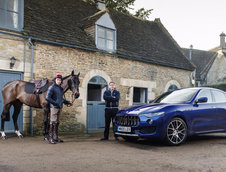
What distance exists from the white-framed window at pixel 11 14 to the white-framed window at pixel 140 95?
293 inches

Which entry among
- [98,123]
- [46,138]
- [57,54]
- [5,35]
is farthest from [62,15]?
[46,138]

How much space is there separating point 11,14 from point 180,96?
7094 mm

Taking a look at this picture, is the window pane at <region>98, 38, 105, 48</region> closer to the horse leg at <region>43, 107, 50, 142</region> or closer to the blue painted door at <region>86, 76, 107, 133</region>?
the blue painted door at <region>86, 76, 107, 133</region>

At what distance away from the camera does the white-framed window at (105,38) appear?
44.4 ft

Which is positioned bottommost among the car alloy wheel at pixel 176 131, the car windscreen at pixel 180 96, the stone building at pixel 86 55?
the car alloy wheel at pixel 176 131

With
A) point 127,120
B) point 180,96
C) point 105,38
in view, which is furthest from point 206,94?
point 105,38

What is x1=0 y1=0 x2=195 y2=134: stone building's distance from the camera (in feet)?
34.4

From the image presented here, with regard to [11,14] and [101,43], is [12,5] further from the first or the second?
[101,43]

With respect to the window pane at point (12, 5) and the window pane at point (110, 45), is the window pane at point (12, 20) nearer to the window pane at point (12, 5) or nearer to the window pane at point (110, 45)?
the window pane at point (12, 5)

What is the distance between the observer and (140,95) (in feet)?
51.6

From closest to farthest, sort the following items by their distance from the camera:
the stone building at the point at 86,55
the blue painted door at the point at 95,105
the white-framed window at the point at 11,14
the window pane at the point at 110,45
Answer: the white-framed window at the point at 11,14 → the stone building at the point at 86,55 → the blue painted door at the point at 95,105 → the window pane at the point at 110,45

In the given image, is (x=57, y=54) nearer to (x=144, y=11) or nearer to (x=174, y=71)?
(x=174, y=71)

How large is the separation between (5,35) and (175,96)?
258 inches

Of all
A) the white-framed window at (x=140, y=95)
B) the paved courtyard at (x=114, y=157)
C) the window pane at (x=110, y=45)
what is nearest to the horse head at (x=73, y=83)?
the paved courtyard at (x=114, y=157)
